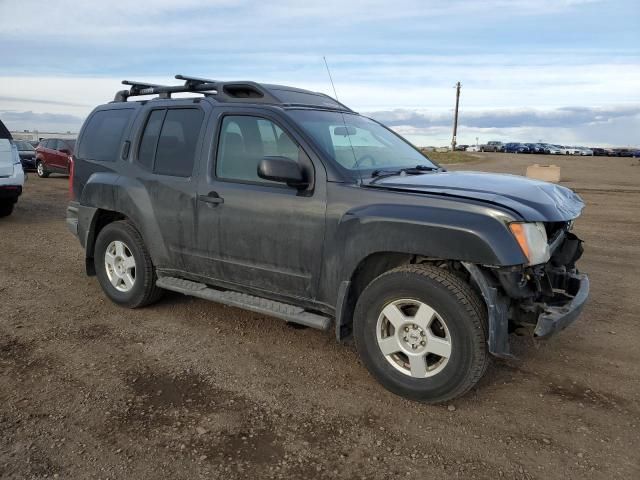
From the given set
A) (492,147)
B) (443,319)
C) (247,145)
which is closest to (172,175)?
(247,145)

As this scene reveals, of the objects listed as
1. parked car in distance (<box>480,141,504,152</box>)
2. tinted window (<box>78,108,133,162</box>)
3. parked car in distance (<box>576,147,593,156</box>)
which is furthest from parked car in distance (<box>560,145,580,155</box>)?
tinted window (<box>78,108,133,162</box>)

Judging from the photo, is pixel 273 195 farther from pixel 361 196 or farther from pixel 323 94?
pixel 323 94

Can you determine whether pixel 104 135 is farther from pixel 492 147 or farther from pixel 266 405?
pixel 492 147

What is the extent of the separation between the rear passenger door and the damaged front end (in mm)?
2431

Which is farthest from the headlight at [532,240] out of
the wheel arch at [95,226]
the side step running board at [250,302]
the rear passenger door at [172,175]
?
the wheel arch at [95,226]

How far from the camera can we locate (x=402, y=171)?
4293mm

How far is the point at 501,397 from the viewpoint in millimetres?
3672

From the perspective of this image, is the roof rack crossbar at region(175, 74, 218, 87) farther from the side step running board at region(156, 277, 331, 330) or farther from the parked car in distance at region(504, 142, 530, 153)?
the parked car in distance at region(504, 142, 530, 153)

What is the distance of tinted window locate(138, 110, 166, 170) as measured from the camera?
5.00 meters

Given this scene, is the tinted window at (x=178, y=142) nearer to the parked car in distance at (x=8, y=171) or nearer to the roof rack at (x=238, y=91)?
the roof rack at (x=238, y=91)

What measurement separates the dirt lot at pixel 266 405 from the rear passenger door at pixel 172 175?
0.74 m

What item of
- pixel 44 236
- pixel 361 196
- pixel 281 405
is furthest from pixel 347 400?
pixel 44 236

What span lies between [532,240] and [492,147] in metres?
77.9

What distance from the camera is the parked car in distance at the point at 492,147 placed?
75.0 m
